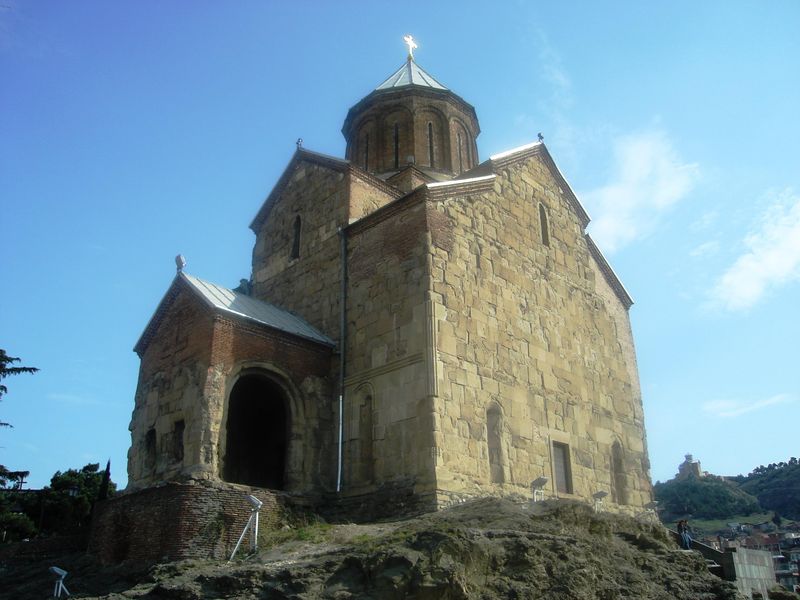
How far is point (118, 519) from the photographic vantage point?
37.9 feet

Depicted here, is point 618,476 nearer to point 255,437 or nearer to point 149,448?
point 255,437

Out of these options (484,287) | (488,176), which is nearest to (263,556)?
(484,287)

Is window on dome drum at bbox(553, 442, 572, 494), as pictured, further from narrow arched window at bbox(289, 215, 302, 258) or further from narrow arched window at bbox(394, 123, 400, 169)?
narrow arched window at bbox(394, 123, 400, 169)

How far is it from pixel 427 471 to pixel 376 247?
5097 mm

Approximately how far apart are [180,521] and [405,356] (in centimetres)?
475

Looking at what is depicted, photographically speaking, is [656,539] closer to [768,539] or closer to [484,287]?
[484,287]

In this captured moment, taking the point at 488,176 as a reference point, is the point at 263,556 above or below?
below

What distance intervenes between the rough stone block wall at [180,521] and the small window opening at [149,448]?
6.75 ft

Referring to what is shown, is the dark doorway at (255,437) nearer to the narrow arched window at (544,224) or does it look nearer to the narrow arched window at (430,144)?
the narrow arched window at (544,224)

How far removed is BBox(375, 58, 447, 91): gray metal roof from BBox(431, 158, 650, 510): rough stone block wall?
6.34 metres

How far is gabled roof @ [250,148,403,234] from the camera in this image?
16938mm

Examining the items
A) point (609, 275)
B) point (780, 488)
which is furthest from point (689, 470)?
point (609, 275)

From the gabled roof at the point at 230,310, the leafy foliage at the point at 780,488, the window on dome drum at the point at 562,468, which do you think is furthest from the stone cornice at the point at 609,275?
the leafy foliage at the point at 780,488

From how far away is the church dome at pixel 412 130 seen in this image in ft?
67.6
